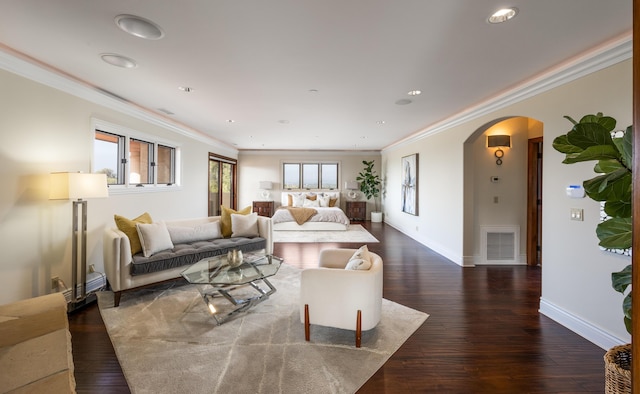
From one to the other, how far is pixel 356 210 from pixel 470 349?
304 inches

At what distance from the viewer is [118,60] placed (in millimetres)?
2656

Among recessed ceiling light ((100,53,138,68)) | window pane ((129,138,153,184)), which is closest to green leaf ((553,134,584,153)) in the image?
recessed ceiling light ((100,53,138,68))

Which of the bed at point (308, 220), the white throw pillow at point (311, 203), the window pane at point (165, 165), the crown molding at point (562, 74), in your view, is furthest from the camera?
the white throw pillow at point (311, 203)

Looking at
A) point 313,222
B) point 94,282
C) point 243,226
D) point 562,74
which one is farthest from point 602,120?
point 313,222

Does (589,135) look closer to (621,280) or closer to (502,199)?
(621,280)

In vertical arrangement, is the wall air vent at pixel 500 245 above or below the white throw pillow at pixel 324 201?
below

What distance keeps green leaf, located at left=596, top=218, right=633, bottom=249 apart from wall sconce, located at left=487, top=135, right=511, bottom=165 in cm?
349

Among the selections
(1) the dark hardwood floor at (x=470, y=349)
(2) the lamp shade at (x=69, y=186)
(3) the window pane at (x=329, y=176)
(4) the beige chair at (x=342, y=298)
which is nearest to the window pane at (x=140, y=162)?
(2) the lamp shade at (x=69, y=186)

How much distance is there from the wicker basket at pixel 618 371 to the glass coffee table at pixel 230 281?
2486 mm

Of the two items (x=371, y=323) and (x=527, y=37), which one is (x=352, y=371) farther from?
(x=527, y=37)

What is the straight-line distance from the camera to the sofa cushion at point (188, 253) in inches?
124

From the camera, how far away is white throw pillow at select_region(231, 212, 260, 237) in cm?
459

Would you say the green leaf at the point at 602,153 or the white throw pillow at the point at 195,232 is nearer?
the green leaf at the point at 602,153

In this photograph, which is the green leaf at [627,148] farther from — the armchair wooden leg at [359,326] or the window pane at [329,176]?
the window pane at [329,176]
